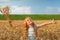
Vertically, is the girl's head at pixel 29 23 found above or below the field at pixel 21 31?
above

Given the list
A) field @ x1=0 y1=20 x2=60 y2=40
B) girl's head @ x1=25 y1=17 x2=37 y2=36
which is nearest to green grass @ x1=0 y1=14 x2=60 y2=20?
field @ x1=0 y1=20 x2=60 y2=40

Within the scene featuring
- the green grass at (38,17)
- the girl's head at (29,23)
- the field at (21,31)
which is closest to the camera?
the girl's head at (29,23)

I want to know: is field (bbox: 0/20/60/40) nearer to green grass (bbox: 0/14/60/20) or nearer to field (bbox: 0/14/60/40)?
field (bbox: 0/14/60/40)

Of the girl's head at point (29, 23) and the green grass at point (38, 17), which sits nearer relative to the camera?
the girl's head at point (29, 23)

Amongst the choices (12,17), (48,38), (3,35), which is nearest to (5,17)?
(12,17)

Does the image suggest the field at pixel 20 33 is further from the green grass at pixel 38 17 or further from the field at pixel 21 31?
the green grass at pixel 38 17

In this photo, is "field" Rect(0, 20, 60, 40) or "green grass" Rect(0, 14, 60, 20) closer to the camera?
"field" Rect(0, 20, 60, 40)

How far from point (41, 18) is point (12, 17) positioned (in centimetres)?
50

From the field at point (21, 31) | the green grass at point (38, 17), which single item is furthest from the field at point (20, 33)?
the green grass at point (38, 17)

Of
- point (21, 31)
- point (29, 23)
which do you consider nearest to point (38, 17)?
point (21, 31)

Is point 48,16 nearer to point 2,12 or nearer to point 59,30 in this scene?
point 59,30

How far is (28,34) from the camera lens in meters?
3.90

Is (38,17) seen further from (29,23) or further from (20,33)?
(29,23)

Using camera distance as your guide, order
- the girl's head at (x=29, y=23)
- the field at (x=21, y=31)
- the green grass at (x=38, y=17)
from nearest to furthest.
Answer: the girl's head at (x=29, y=23) → the field at (x=21, y=31) → the green grass at (x=38, y=17)
